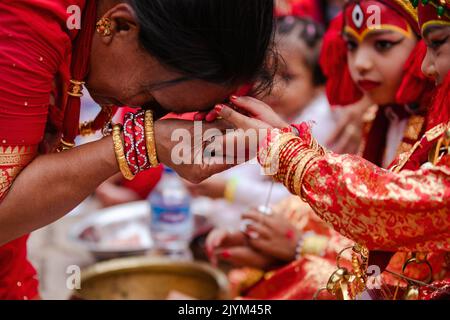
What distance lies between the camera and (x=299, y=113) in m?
2.52

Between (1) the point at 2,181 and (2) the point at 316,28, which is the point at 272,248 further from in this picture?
(2) the point at 316,28

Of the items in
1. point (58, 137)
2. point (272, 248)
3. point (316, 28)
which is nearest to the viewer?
point (58, 137)

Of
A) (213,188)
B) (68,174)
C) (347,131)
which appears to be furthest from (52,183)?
(347,131)

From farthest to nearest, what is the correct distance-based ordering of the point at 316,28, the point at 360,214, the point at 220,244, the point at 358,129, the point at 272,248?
the point at 316,28
the point at 358,129
the point at 220,244
the point at 272,248
the point at 360,214

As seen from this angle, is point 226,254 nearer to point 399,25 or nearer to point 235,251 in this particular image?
point 235,251

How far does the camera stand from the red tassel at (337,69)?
1.70 m

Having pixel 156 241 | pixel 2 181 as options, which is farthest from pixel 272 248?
pixel 2 181

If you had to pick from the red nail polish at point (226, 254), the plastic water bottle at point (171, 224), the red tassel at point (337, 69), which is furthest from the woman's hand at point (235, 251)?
the red tassel at point (337, 69)

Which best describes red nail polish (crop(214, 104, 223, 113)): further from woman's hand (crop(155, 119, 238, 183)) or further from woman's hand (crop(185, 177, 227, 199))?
woman's hand (crop(185, 177, 227, 199))

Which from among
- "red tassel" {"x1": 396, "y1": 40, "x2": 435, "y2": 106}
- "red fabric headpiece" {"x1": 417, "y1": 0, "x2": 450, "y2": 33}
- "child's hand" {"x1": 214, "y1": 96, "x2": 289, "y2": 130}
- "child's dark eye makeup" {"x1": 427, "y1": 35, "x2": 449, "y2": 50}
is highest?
"red fabric headpiece" {"x1": 417, "y1": 0, "x2": 450, "y2": 33}

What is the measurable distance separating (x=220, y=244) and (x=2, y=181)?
1049 millimetres

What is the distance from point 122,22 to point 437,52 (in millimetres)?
555

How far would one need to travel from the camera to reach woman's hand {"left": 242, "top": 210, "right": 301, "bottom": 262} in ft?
5.81

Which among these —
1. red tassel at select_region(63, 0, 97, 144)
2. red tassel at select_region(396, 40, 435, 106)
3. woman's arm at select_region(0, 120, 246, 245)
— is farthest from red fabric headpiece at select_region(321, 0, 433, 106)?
red tassel at select_region(63, 0, 97, 144)
